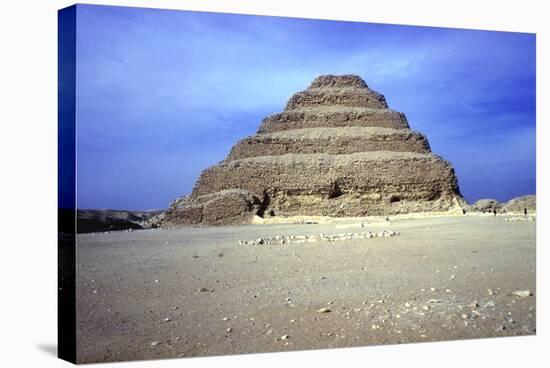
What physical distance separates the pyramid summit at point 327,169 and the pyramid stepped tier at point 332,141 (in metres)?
0.04

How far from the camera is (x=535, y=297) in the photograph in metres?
9.23

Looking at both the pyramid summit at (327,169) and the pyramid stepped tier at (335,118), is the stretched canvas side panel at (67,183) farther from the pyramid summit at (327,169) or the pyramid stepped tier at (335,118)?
the pyramid stepped tier at (335,118)

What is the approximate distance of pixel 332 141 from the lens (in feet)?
77.5

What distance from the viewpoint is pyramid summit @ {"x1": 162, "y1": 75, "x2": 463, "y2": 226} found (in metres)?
16.5

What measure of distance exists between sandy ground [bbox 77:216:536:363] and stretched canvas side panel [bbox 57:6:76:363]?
7.5 inches

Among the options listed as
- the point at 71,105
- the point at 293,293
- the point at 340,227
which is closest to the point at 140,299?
the point at 293,293

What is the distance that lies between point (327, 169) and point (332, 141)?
6582 mm

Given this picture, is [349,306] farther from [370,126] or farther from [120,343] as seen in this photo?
[370,126]

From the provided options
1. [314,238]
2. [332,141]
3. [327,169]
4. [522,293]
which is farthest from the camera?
[332,141]

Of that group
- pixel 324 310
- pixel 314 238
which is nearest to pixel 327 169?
pixel 314 238

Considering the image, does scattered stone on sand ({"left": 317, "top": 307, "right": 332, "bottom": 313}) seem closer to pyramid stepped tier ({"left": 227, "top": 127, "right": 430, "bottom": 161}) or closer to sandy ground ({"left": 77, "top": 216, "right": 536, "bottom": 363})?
sandy ground ({"left": 77, "top": 216, "right": 536, "bottom": 363})

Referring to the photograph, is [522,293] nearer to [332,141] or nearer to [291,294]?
[291,294]

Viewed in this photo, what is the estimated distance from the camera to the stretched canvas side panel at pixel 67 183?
279 inches

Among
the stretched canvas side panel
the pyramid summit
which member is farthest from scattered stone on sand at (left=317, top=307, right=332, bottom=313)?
the pyramid summit
